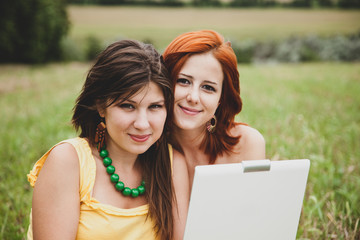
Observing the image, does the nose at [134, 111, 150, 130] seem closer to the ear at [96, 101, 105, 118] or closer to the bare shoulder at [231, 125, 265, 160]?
the ear at [96, 101, 105, 118]

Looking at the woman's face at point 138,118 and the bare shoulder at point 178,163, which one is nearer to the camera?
the woman's face at point 138,118

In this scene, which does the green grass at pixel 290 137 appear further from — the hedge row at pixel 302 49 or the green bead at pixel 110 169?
the hedge row at pixel 302 49

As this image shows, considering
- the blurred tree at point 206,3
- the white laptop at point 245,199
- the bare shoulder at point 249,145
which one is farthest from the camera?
the blurred tree at point 206,3

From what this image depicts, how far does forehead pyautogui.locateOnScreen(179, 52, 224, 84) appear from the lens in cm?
205

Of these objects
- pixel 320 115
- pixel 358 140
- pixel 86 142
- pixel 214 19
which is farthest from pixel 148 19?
pixel 86 142

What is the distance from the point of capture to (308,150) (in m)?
3.64

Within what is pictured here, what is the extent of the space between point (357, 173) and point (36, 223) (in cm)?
304

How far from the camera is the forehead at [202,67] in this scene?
205cm

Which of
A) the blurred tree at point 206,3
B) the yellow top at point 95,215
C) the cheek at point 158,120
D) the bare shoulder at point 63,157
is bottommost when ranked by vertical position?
the yellow top at point 95,215

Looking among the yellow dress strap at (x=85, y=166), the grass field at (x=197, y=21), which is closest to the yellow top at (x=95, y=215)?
the yellow dress strap at (x=85, y=166)

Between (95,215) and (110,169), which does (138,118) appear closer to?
(110,169)

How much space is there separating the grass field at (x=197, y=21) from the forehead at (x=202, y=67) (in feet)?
41.6

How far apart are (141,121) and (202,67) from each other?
73 cm

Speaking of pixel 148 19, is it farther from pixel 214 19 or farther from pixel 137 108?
pixel 137 108
